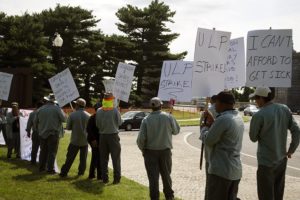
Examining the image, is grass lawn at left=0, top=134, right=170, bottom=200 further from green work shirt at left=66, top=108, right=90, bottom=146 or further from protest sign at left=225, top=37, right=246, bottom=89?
protest sign at left=225, top=37, right=246, bottom=89

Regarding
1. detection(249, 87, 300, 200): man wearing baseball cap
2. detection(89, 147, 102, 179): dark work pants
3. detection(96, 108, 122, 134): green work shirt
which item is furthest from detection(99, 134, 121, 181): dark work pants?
detection(249, 87, 300, 200): man wearing baseball cap

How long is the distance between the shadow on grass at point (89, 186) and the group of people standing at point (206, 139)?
29cm

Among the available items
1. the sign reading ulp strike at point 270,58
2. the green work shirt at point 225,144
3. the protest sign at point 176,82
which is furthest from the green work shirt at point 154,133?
the green work shirt at point 225,144

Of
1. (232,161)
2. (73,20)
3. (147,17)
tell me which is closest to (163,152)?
(232,161)

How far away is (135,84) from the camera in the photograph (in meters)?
65.9

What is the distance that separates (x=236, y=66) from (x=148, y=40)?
54.0 m

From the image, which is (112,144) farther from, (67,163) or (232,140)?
(232,140)

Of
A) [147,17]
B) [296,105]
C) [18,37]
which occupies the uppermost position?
[147,17]

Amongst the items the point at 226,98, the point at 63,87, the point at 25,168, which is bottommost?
the point at 25,168

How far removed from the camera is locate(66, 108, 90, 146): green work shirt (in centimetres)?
1198

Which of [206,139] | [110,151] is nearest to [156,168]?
[110,151]

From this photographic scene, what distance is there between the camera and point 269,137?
6801mm

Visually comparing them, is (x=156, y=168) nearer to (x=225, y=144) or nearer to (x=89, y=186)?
(x=89, y=186)

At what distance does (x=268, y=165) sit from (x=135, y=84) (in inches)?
2334
